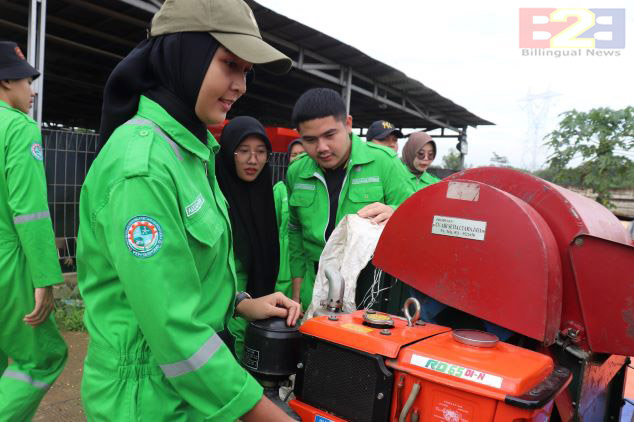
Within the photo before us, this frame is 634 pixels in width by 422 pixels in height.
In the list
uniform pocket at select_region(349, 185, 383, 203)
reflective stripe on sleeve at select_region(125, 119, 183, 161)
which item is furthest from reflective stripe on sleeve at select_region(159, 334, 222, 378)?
uniform pocket at select_region(349, 185, 383, 203)

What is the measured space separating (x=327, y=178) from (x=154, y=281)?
5.99ft

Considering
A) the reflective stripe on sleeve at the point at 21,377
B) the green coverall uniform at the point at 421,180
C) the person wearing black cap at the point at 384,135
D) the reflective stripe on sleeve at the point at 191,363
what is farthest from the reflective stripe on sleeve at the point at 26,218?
the green coverall uniform at the point at 421,180

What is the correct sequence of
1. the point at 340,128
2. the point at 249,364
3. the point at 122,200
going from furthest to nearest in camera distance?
the point at 340,128, the point at 249,364, the point at 122,200

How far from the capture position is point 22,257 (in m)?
2.52

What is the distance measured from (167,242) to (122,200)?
13 cm

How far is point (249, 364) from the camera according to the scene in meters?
1.57

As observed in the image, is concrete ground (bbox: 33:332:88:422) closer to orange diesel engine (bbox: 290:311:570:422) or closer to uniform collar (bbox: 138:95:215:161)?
orange diesel engine (bbox: 290:311:570:422)

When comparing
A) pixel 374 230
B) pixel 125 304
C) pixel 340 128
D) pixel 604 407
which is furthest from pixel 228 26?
pixel 604 407

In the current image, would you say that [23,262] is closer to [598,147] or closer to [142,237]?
[142,237]

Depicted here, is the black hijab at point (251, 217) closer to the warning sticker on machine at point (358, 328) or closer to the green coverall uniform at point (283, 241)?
the green coverall uniform at point (283, 241)

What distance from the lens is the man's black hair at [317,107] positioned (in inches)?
96.0

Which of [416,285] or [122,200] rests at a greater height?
[122,200]

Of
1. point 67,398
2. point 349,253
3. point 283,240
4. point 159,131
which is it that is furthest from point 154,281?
point 67,398

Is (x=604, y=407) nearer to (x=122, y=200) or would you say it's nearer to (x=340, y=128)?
(x=340, y=128)
